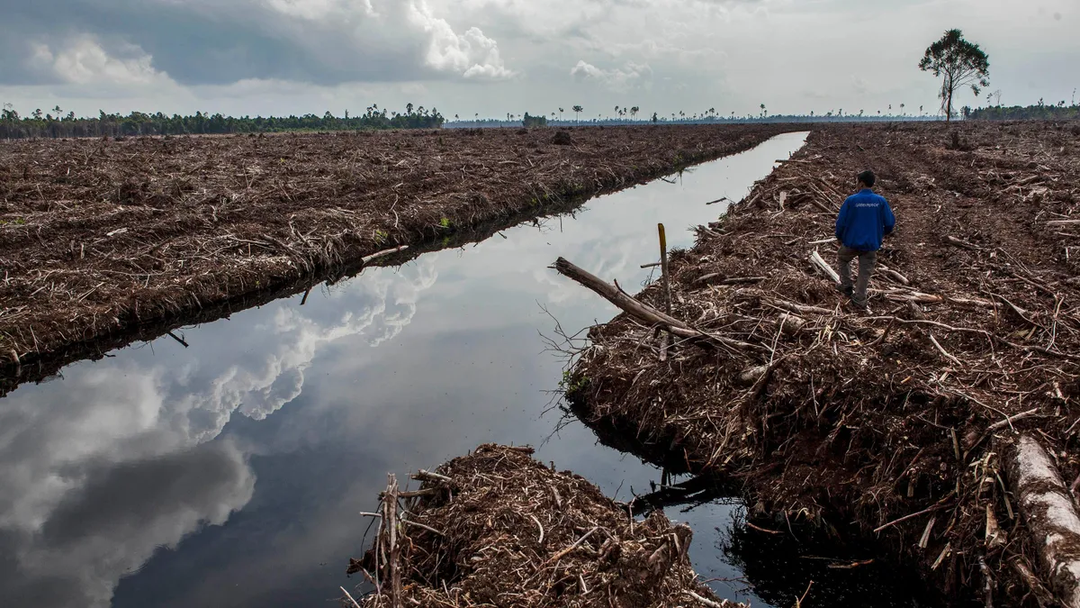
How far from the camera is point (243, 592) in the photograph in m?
5.82

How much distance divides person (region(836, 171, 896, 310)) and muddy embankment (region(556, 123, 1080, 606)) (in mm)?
419

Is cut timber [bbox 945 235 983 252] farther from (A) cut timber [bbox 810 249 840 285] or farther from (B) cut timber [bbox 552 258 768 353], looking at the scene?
(B) cut timber [bbox 552 258 768 353]

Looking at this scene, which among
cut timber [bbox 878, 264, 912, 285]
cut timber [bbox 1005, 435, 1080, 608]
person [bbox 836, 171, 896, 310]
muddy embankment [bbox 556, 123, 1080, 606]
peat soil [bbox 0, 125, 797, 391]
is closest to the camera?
cut timber [bbox 1005, 435, 1080, 608]

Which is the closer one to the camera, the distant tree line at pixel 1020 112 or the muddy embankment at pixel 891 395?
the muddy embankment at pixel 891 395

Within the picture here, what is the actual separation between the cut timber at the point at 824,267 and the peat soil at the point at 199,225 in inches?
414

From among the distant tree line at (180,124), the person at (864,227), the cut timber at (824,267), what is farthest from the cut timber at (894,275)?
the distant tree line at (180,124)

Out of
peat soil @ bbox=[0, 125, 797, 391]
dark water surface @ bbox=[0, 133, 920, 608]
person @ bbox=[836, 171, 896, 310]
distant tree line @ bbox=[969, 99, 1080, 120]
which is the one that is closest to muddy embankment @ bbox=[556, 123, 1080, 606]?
person @ bbox=[836, 171, 896, 310]

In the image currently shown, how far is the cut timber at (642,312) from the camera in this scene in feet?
26.3

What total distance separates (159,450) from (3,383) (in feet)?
10.7

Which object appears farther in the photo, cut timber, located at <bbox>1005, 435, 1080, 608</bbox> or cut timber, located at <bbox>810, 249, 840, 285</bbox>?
cut timber, located at <bbox>810, 249, 840, 285</bbox>

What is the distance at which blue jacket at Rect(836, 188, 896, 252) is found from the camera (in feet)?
30.6

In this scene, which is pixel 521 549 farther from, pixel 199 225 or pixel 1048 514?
pixel 199 225

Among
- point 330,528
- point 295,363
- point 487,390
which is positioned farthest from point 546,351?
point 330,528

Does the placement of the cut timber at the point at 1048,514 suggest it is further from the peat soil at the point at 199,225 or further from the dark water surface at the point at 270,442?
the peat soil at the point at 199,225
